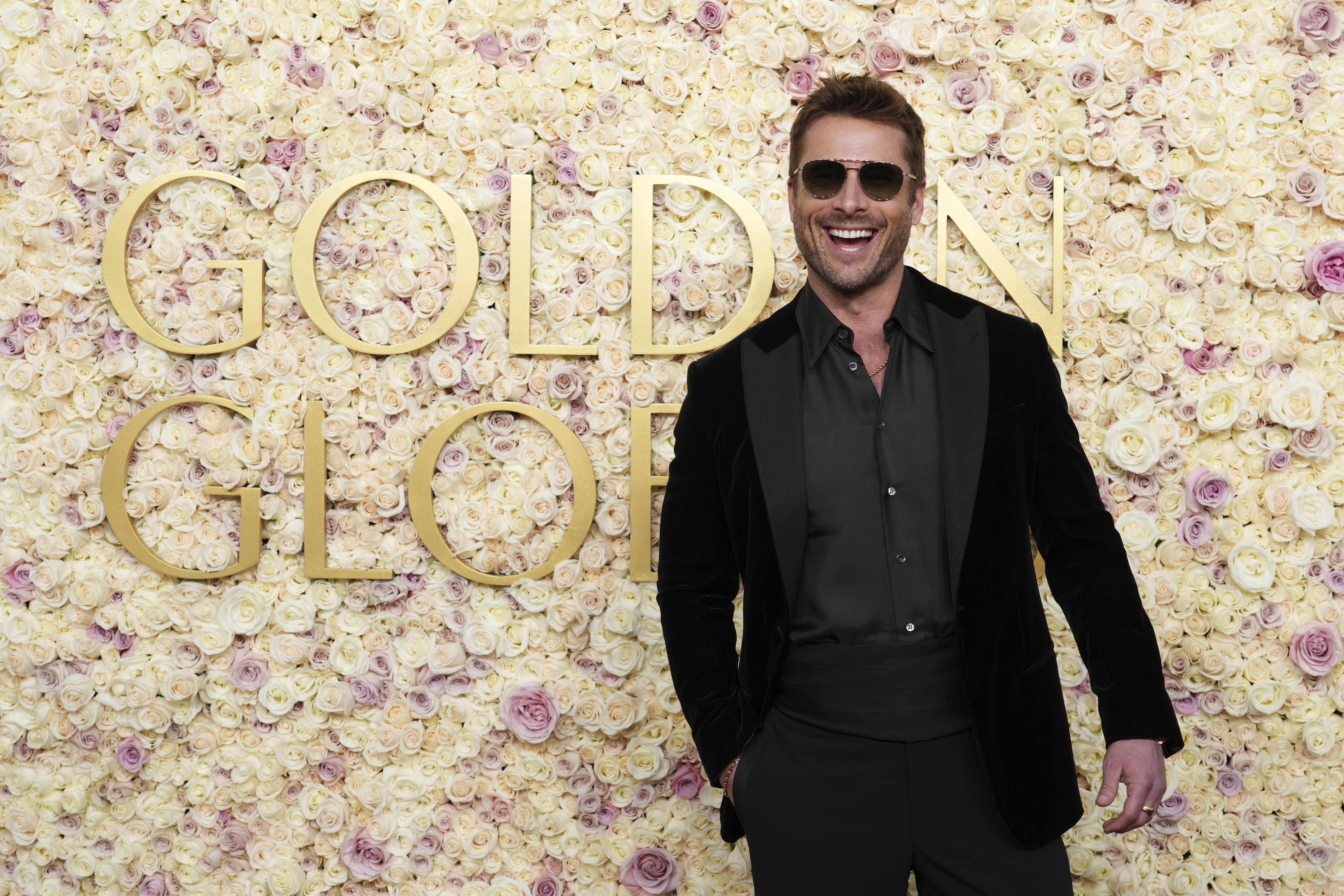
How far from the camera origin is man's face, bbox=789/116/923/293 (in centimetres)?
166

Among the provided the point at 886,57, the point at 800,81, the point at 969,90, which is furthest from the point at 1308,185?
the point at 800,81

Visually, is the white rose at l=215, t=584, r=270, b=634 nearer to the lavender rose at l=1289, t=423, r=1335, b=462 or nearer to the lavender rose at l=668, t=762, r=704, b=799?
the lavender rose at l=668, t=762, r=704, b=799

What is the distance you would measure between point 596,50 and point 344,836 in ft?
6.58

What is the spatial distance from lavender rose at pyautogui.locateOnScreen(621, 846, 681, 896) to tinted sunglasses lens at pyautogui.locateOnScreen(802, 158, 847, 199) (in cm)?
159

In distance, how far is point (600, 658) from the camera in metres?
2.40

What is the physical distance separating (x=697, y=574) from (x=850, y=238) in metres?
0.64

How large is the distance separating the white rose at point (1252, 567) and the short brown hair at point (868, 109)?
123 cm

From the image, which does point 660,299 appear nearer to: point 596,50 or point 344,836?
point 596,50

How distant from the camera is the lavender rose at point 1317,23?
2277mm

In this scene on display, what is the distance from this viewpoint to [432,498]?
2.40 meters

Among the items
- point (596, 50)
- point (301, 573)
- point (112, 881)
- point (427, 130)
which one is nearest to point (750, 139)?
point (596, 50)

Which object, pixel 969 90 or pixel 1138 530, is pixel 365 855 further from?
pixel 969 90

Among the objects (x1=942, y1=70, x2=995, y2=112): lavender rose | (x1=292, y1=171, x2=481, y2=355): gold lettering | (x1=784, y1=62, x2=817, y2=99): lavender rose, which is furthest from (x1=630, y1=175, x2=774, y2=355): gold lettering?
(x1=942, y1=70, x2=995, y2=112): lavender rose

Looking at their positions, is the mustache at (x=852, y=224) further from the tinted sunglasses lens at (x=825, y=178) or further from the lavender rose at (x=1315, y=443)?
the lavender rose at (x=1315, y=443)
